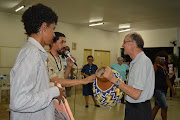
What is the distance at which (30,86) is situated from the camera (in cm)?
101

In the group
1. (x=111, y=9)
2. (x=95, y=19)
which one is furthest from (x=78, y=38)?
(x=111, y=9)

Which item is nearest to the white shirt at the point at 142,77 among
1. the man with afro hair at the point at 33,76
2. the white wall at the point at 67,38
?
the man with afro hair at the point at 33,76

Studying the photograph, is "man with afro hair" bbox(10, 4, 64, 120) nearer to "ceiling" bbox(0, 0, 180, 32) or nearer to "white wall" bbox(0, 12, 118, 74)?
"ceiling" bbox(0, 0, 180, 32)

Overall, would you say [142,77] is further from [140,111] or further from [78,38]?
[78,38]

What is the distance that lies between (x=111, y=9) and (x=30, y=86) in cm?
698

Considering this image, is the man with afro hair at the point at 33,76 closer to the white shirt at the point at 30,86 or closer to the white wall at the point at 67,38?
the white shirt at the point at 30,86

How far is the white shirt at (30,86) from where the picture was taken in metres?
0.99

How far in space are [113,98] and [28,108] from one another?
1018mm

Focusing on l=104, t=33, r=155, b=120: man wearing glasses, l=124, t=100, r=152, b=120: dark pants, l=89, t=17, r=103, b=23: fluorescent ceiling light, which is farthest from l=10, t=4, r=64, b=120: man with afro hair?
l=89, t=17, r=103, b=23: fluorescent ceiling light

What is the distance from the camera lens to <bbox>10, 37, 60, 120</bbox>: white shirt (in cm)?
99

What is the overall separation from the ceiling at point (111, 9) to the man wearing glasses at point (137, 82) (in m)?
4.99

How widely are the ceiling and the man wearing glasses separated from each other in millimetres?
4992

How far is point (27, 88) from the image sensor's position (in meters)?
1.00

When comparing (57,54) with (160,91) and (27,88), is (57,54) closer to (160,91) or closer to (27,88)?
(27,88)
